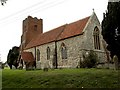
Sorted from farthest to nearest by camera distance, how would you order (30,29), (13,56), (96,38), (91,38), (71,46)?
(13,56), (30,29), (96,38), (71,46), (91,38)

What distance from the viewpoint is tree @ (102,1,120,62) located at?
76.9ft

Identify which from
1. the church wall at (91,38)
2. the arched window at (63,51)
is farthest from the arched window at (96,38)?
the arched window at (63,51)

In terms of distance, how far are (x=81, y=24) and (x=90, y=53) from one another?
19.6 ft

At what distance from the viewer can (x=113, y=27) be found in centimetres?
2405

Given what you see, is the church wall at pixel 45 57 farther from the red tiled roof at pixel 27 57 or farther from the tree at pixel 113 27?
the tree at pixel 113 27

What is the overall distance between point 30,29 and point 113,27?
28.8 meters

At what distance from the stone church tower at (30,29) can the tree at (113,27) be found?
27384mm

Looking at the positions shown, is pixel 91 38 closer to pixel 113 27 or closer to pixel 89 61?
→ pixel 89 61

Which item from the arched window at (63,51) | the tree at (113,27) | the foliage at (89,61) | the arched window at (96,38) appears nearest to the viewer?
the tree at (113,27)

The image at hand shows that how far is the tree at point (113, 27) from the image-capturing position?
76.9ft

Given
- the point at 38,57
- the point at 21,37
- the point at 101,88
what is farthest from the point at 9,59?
the point at 101,88

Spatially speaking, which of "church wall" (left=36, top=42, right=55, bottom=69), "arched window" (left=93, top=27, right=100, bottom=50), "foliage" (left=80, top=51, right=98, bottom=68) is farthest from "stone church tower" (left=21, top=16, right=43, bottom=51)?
"foliage" (left=80, top=51, right=98, bottom=68)

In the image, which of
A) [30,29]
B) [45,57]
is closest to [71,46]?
[45,57]

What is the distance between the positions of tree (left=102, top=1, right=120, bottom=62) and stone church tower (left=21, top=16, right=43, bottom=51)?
2738 cm
